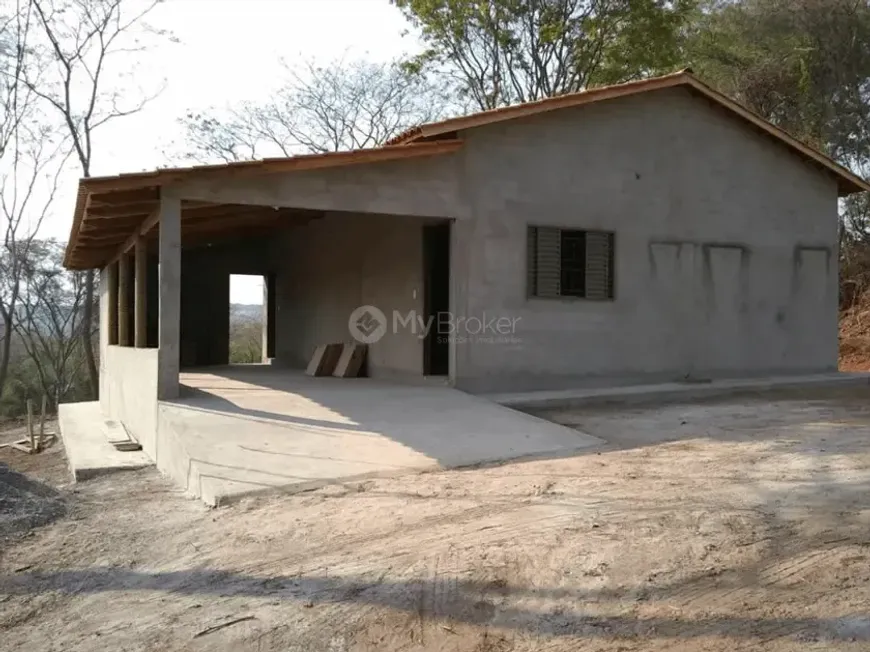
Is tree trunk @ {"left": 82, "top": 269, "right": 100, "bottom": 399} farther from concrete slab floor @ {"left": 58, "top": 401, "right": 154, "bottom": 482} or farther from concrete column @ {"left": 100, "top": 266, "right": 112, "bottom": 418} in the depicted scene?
concrete slab floor @ {"left": 58, "top": 401, "right": 154, "bottom": 482}

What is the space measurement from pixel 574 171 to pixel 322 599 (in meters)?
8.65

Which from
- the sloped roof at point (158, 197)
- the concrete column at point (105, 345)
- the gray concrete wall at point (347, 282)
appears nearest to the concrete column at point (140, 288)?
the sloped roof at point (158, 197)

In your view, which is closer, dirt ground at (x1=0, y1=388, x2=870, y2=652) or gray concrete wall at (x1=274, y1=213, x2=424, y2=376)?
dirt ground at (x1=0, y1=388, x2=870, y2=652)

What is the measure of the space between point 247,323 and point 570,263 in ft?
105

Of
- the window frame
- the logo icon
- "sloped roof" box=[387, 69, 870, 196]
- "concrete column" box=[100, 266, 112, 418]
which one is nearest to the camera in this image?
"sloped roof" box=[387, 69, 870, 196]

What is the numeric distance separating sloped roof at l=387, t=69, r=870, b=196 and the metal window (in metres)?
1.72

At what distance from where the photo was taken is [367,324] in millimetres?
13484

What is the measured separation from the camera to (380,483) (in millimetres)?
6367

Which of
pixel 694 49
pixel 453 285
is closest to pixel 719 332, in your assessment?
pixel 453 285

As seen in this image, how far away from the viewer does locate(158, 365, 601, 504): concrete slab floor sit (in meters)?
6.58

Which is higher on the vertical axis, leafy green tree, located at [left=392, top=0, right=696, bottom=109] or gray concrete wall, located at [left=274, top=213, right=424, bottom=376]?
leafy green tree, located at [left=392, top=0, right=696, bottom=109]

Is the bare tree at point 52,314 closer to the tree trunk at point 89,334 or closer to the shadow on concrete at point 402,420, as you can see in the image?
the tree trunk at point 89,334

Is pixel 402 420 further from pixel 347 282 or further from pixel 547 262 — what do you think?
pixel 347 282

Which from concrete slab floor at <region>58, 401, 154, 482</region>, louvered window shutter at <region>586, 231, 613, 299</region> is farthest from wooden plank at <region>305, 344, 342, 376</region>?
louvered window shutter at <region>586, 231, 613, 299</region>
